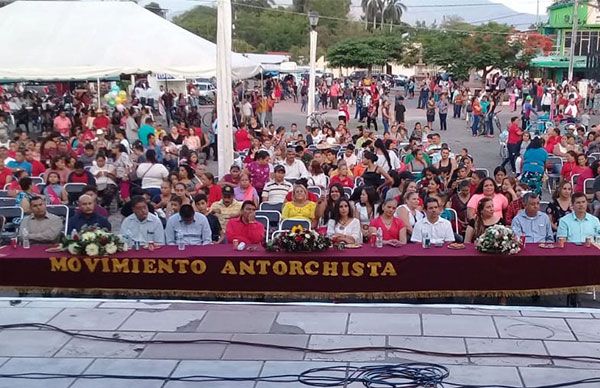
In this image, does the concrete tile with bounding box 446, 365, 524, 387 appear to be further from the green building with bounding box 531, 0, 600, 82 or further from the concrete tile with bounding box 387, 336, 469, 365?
the green building with bounding box 531, 0, 600, 82

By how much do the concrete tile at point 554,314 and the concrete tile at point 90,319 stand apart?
3.84 metres

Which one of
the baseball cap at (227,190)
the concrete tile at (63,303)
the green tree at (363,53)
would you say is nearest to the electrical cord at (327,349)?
the concrete tile at (63,303)

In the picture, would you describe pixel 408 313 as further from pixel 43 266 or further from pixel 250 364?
pixel 43 266

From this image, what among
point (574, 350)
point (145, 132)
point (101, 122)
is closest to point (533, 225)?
point (574, 350)

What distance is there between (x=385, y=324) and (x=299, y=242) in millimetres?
1495

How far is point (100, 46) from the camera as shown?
16500mm

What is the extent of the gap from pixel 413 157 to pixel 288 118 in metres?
20.6

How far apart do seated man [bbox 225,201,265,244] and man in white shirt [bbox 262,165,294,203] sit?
2.33 m

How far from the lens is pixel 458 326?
666 cm

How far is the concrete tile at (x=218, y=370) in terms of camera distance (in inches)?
218

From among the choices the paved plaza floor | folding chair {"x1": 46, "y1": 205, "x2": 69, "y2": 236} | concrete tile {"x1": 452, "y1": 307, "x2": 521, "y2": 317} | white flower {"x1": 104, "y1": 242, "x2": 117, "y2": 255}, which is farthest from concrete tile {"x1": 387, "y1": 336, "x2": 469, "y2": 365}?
folding chair {"x1": 46, "y1": 205, "x2": 69, "y2": 236}

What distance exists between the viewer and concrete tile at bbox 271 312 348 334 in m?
6.63

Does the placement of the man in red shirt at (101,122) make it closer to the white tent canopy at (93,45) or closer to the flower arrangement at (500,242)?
the white tent canopy at (93,45)

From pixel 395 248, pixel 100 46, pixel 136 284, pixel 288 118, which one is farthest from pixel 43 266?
pixel 288 118
